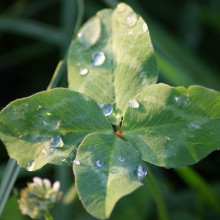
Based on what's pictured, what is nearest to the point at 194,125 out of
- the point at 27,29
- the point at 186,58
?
the point at 186,58

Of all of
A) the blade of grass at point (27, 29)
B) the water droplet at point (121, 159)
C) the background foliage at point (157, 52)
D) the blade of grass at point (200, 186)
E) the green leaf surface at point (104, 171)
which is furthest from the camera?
the blade of grass at point (27, 29)

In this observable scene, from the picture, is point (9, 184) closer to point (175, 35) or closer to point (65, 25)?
point (65, 25)

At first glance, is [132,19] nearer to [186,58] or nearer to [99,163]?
[99,163]

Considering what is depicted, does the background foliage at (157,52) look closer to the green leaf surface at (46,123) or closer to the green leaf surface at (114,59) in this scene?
the green leaf surface at (114,59)

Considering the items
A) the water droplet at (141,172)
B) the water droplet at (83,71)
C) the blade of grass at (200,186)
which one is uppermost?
the water droplet at (83,71)

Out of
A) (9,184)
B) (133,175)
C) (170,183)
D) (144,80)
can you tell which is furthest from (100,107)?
(170,183)

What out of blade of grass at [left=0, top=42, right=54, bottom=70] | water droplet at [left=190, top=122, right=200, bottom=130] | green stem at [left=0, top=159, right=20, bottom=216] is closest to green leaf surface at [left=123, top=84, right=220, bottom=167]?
water droplet at [left=190, top=122, right=200, bottom=130]

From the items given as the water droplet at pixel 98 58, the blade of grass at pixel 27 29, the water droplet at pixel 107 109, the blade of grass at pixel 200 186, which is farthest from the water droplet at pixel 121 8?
the blade of grass at pixel 27 29

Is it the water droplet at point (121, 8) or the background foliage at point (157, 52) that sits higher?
the water droplet at point (121, 8)

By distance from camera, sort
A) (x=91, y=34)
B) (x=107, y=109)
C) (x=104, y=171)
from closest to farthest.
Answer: (x=104, y=171), (x=107, y=109), (x=91, y=34)
